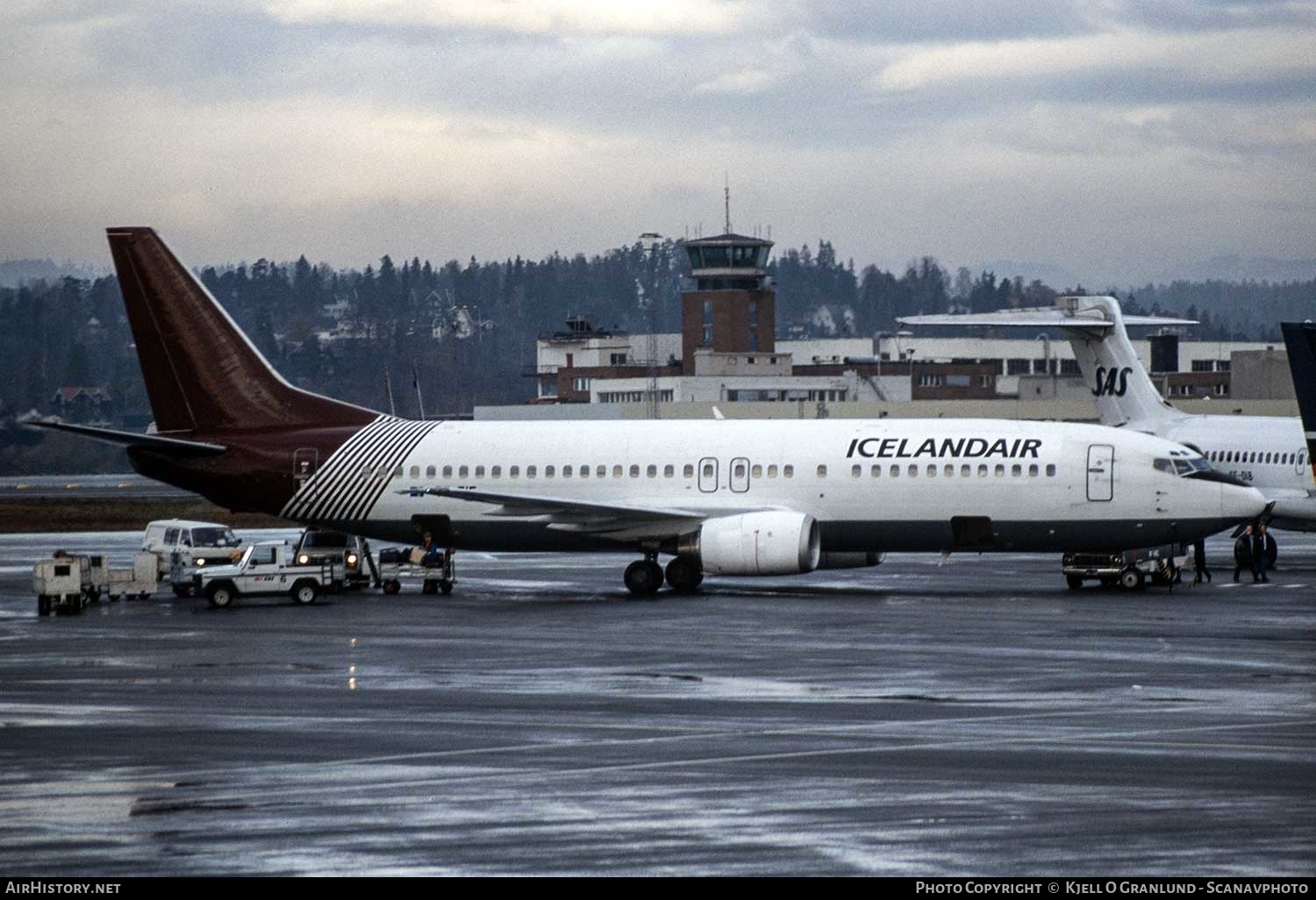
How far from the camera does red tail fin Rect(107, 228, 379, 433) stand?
49.2m

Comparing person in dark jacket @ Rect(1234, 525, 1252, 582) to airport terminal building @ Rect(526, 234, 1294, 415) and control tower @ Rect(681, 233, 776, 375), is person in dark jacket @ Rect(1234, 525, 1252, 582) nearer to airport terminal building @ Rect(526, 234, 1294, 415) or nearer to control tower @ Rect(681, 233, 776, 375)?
airport terminal building @ Rect(526, 234, 1294, 415)

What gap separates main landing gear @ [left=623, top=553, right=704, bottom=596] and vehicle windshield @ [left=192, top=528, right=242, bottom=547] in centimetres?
1284

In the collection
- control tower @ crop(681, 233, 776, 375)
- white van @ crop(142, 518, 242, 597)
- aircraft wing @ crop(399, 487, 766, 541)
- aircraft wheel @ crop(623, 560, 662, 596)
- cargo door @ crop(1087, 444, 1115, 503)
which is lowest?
aircraft wheel @ crop(623, 560, 662, 596)

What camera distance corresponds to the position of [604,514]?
4453 cm

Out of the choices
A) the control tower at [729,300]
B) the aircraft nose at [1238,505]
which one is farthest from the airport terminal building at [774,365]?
the aircraft nose at [1238,505]

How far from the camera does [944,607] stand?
4000 centimetres

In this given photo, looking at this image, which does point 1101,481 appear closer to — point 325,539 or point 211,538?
point 325,539

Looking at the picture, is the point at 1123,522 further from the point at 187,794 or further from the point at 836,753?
the point at 187,794

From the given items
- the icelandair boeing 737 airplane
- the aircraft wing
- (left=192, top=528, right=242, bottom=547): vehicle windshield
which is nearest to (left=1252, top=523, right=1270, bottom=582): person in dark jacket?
the icelandair boeing 737 airplane

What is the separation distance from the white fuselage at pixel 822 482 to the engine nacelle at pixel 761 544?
4.86ft

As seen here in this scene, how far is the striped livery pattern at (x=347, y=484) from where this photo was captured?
Result: 156ft

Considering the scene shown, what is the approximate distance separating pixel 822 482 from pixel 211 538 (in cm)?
1793

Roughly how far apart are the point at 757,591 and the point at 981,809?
2759 cm

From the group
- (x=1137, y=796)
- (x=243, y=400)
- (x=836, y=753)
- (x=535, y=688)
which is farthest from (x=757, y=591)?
(x=1137, y=796)
